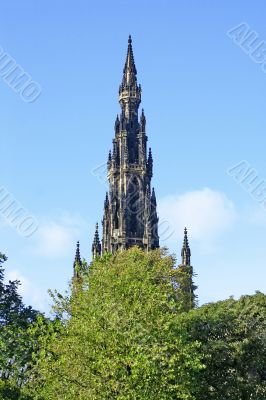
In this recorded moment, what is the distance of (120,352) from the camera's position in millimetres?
38750

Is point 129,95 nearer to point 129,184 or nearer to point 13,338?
point 129,184

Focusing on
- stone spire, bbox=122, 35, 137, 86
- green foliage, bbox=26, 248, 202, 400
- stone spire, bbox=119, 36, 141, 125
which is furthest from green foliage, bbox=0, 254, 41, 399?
stone spire, bbox=122, 35, 137, 86

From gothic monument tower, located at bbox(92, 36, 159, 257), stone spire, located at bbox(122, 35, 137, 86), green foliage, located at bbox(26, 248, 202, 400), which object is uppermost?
stone spire, located at bbox(122, 35, 137, 86)

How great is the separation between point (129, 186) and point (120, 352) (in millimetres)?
78784

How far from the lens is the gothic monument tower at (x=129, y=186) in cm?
11206

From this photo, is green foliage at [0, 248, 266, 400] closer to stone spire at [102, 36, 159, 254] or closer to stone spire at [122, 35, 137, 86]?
stone spire at [102, 36, 159, 254]

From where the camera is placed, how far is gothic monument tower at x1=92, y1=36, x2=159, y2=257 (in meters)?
112

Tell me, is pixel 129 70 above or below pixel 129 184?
above

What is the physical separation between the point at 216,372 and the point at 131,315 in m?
8.90

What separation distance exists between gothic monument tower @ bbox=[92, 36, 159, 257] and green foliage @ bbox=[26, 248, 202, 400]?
215ft

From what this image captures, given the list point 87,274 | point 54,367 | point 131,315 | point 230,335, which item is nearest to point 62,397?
point 54,367

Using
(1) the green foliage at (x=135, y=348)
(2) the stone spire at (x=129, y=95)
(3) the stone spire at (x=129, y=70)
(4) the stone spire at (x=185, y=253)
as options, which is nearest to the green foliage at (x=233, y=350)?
(1) the green foliage at (x=135, y=348)

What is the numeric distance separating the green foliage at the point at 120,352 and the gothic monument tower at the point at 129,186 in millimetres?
65588

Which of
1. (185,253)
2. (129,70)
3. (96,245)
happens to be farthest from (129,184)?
(129,70)
